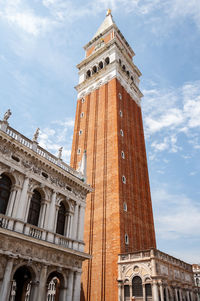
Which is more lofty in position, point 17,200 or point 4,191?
point 4,191

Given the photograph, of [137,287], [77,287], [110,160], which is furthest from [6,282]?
[110,160]

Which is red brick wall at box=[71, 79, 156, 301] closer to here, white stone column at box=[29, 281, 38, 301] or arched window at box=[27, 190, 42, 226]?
white stone column at box=[29, 281, 38, 301]

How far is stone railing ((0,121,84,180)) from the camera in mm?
18559

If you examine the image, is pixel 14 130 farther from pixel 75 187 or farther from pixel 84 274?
pixel 84 274

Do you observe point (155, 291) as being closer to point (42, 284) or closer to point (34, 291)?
point (42, 284)

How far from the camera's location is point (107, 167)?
34.1 m

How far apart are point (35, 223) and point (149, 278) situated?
1154cm

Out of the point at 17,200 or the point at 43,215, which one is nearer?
the point at 17,200

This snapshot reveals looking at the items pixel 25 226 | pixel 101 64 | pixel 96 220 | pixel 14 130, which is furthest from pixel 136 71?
pixel 25 226

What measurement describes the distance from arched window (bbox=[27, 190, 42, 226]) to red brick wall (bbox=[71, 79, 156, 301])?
37.1ft

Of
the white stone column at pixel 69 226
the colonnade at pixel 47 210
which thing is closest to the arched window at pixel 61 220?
the colonnade at pixel 47 210

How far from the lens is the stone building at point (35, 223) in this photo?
15959 mm

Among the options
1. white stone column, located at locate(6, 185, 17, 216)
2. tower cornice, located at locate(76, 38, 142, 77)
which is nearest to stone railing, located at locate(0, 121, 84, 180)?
white stone column, located at locate(6, 185, 17, 216)

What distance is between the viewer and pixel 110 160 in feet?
113
